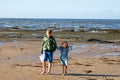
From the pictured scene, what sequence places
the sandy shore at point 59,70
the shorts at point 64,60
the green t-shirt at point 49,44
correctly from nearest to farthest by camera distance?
1. the sandy shore at point 59,70
2. the green t-shirt at point 49,44
3. the shorts at point 64,60

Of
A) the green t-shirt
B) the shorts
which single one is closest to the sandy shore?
the shorts

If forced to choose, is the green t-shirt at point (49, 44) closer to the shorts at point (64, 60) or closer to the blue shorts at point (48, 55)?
the blue shorts at point (48, 55)

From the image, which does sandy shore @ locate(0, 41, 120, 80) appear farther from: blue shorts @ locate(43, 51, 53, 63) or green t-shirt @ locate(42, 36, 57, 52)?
green t-shirt @ locate(42, 36, 57, 52)

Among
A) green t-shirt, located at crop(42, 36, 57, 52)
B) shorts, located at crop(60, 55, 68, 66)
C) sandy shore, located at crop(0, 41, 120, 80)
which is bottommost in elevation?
sandy shore, located at crop(0, 41, 120, 80)

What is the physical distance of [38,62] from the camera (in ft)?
53.3

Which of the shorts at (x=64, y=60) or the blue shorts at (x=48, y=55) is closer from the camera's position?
the blue shorts at (x=48, y=55)

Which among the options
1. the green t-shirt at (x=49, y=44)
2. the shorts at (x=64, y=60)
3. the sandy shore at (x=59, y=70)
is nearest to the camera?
the sandy shore at (x=59, y=70)

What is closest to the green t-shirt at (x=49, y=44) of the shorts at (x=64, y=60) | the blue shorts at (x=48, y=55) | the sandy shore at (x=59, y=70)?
the blue shorts at (x=48, y=55)

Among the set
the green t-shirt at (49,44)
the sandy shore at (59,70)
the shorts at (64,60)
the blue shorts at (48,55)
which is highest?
the green t-shirt at (49,44)

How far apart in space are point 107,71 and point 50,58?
254 centimetres

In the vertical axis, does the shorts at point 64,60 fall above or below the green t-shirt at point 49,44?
below

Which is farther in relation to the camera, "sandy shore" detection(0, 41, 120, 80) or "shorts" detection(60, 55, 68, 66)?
"shorts" detection(60, 55, 68, 66)

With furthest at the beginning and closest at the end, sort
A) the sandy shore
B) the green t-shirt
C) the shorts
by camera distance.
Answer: the shorts, the green t-shirt, the sandy shore

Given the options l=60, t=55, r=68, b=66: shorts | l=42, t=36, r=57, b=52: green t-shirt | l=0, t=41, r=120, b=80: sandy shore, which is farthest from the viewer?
l=60, t=55, r=68, b=66: shorts
